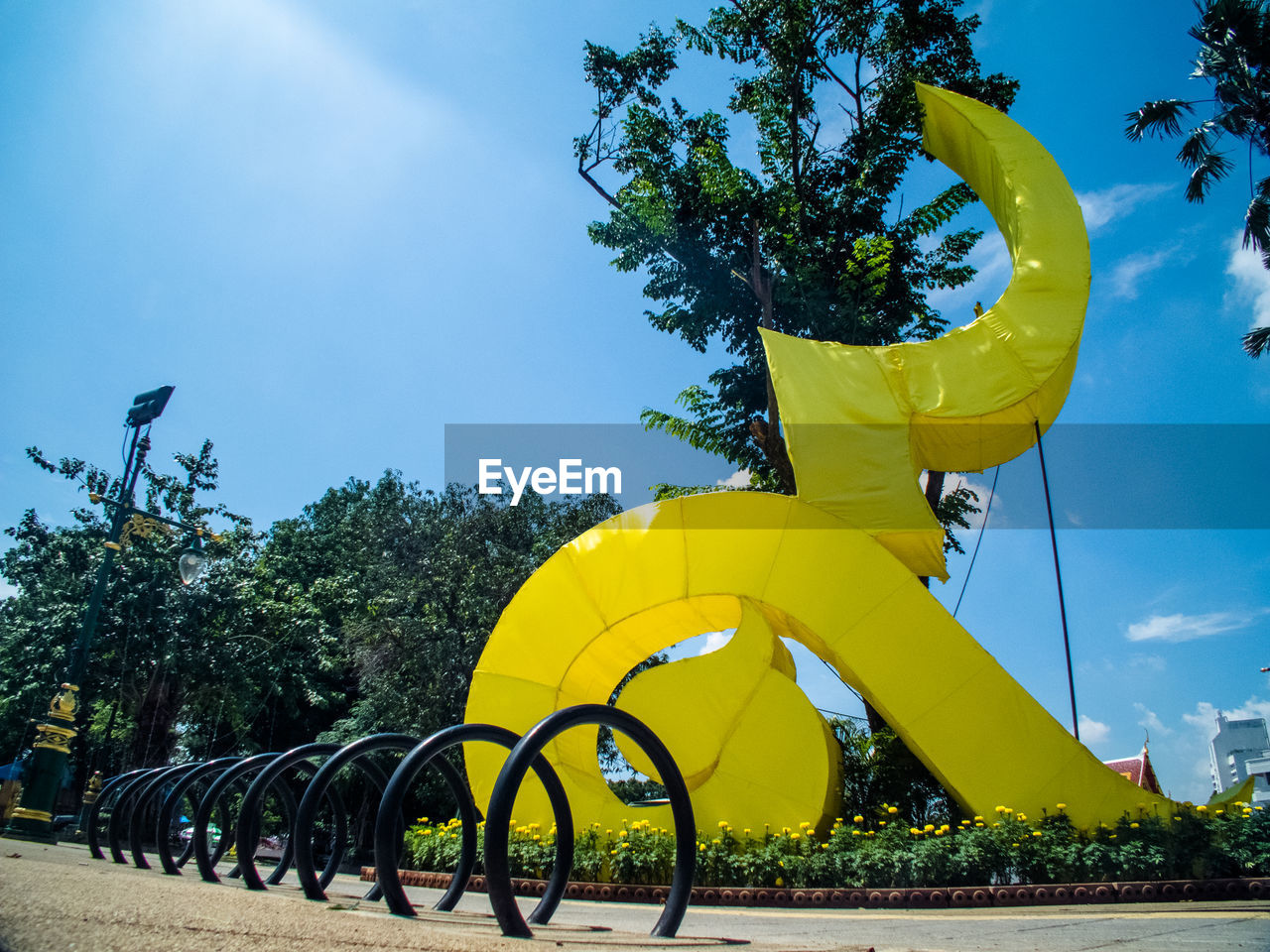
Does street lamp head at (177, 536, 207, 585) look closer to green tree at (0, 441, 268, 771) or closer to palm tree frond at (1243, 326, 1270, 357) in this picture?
green tree at (0, 441, 268, 771)

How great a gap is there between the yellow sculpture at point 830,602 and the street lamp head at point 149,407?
6899mm

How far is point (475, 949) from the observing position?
220 cm

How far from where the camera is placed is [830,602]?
898 cm

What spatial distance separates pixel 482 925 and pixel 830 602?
6.21m

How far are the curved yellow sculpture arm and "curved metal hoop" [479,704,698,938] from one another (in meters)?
6.21

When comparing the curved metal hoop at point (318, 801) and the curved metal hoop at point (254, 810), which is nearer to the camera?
the curved metal hoop at point (318, 801)

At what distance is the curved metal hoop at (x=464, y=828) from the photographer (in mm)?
3543

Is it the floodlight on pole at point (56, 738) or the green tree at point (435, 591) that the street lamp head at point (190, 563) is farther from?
the green tree at point (435, 591)

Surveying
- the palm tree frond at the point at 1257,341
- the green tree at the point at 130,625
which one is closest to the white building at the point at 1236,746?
the palm tree frond at the point at 1257,341

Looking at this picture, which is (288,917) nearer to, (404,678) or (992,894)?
(992,894)

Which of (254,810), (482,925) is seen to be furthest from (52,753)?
(482,925)

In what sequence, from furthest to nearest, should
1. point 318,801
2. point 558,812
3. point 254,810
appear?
1. point 254,810
2. point 318,801
3. point 558,812

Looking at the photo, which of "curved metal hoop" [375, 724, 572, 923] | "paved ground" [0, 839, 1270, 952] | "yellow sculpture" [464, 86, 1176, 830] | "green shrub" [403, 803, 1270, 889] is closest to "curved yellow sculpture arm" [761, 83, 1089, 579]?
"yellow sculpture" [464, 86, 1176, 830]

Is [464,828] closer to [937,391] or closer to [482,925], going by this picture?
[482,925]
